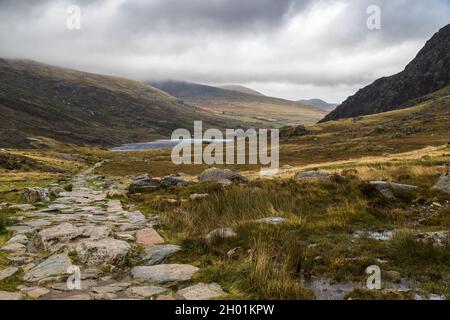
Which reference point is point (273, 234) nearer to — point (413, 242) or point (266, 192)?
point (413, 242)

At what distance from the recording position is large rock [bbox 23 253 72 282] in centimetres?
751

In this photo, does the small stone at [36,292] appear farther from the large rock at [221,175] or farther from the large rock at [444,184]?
the large rock at [221,175]

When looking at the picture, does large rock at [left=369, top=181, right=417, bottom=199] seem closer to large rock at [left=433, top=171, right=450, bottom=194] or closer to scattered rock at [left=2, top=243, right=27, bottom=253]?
large rock at [left=433, top=171, right=450, bottom=194]

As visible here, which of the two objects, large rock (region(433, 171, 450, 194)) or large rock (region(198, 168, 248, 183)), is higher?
large rock (region(433, 171, 450, 194))

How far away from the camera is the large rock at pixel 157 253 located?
8523mm

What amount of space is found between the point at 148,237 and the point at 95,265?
252 cm

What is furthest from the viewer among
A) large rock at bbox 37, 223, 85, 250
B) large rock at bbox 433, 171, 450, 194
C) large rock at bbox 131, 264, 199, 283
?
large rock at bbox 433, 171, 450, 194

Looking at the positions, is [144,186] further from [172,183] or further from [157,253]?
[157,253]

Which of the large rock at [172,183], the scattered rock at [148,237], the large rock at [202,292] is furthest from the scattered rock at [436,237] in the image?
the large rock at [172,183]

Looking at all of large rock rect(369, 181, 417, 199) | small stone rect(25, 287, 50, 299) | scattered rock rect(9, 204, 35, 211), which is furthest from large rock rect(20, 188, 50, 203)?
large rock rect(369, 181, 417, 199)

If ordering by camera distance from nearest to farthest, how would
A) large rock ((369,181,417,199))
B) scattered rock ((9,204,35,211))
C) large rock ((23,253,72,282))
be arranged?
large rock ((23,253,72,282))
large rock ((369,181,417,199))
scattered rock ((9,204,35,211))

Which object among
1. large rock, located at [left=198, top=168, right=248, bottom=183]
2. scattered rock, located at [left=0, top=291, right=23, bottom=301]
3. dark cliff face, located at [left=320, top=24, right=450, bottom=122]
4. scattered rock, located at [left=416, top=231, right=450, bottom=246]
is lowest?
large rock, located at [left=198, top=168, right=248, bottom=183]

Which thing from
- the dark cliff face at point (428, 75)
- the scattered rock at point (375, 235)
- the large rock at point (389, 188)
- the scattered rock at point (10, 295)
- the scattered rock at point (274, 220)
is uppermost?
the dark cliff face at point (428, 75)
